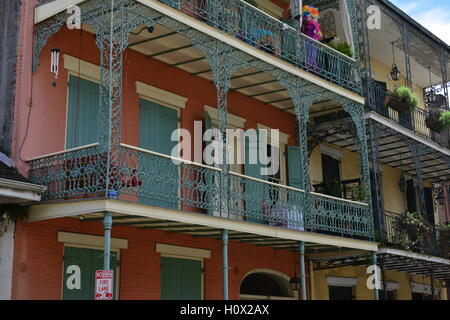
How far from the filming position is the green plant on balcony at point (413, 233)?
15.3m

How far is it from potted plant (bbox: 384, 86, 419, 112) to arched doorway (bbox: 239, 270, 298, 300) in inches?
212

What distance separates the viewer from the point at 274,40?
13258 millimetres

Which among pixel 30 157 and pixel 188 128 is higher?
pixel 188 128

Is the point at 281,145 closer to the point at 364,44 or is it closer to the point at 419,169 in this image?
the point at 364,44

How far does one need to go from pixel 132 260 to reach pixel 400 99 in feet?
28.9

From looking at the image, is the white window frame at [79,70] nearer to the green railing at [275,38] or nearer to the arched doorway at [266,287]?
the green railing at [275,38]

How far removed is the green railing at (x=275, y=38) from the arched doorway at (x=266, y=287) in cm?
451

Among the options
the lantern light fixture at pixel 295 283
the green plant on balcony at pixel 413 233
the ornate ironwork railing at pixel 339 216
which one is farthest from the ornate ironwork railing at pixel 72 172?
the green plant on balcony at pixel 413 233

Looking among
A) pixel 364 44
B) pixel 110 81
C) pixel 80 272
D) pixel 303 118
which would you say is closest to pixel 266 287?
pixel 303 118

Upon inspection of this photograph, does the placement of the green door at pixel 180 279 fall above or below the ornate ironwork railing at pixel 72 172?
below

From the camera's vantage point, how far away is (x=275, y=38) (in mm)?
13336
